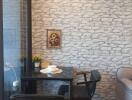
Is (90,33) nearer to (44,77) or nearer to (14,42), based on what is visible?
(44,77)

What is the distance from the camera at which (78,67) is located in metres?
4.57

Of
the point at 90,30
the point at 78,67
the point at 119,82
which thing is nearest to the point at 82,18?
the point at 90,30

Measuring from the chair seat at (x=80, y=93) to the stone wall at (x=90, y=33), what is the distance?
560 millimetres

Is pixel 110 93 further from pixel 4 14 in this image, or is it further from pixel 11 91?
pixel 4 14

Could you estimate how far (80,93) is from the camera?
3.85m

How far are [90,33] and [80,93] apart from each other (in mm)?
1170

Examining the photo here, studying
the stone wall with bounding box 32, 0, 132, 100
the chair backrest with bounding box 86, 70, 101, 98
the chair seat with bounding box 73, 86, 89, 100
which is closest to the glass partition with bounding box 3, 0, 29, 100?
the stone wall with bounding box 32, 0, 132, 100

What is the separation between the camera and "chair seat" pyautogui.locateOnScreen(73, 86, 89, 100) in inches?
146

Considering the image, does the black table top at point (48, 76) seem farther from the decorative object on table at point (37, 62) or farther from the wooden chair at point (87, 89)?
the decorative object on table at point (37, 62)

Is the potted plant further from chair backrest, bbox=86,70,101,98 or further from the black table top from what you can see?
chair backrest, bbox=86,70,101,98

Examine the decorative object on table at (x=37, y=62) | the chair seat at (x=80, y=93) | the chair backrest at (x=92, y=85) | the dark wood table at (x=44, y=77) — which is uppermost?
the decorative object on table at (x=37, y=62)

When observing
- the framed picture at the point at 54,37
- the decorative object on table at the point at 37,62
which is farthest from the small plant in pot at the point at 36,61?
the framed picture at the point at 54,37

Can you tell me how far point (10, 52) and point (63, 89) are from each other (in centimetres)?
143

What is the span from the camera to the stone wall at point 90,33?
4.44 m
